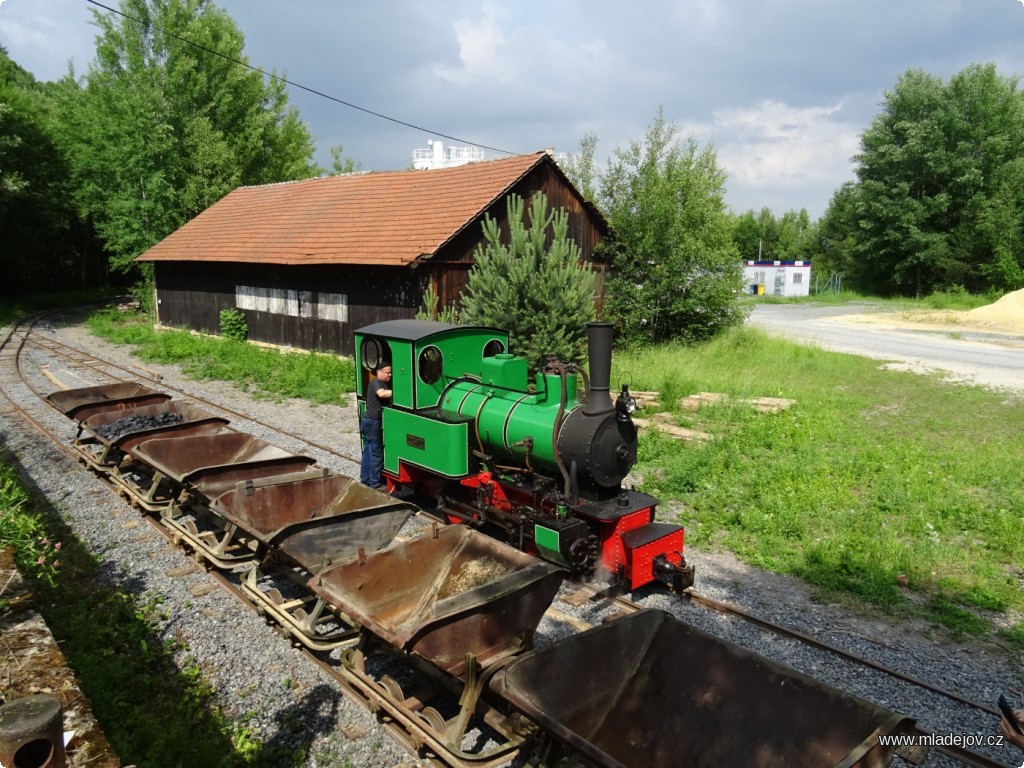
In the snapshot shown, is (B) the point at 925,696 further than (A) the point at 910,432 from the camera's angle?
No

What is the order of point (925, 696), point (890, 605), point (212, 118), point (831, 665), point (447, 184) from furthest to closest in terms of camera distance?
point (212, 118) < point (447, 184) < point (890, 605) < point (831, 665) < point (925, 696)

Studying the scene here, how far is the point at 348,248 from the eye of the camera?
17.5 m

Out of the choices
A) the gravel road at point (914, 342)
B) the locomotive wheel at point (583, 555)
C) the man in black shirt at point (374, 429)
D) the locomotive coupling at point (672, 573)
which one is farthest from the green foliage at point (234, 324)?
the locomotive coupling at point (672, 573)

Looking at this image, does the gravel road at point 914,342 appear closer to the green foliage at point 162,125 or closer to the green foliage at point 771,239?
the green foliage at point 162,125

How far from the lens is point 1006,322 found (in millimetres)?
28219

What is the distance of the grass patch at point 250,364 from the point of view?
15.4 m

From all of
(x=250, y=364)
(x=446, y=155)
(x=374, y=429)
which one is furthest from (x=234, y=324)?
(x=446, y=155)

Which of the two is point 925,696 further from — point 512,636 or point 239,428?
point 239,428

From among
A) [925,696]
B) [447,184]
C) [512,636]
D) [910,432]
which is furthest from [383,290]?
[925,696]

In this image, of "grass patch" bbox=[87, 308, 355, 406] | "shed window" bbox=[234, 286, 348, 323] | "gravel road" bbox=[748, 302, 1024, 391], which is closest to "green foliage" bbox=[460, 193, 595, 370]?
"grass patch" bbox=[87, 308, 355, 406]

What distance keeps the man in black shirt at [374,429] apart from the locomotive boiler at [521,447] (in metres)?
0.13

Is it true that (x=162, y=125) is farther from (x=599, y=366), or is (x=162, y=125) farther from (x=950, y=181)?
(x=950, y=181)

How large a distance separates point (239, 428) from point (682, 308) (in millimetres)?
12520

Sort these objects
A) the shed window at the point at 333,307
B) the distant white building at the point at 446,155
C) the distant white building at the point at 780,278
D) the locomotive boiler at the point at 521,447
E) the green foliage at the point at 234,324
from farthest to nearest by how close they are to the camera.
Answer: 1. the distant white building at the point at 780,278
2. the distant white building at the point at 446,155
3. the green foliage at the point at 234,324
4. the shed window at the point at 333,307
5. the locomotive boiler at the point at 521,447
